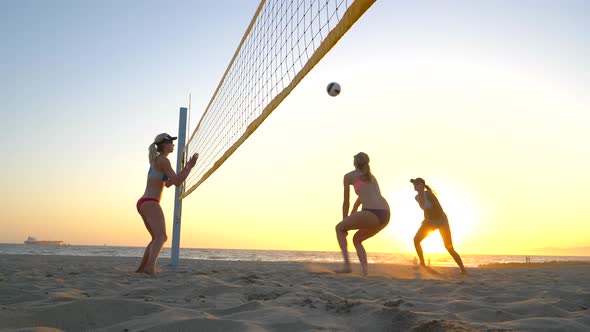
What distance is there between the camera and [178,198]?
5.96 m

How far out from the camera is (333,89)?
21.4 ft

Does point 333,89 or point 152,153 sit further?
point 333,89

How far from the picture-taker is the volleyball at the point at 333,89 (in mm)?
6445

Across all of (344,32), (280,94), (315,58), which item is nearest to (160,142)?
(280,94)

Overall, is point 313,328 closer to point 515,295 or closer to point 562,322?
point 562,322

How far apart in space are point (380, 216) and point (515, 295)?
72.0 inches

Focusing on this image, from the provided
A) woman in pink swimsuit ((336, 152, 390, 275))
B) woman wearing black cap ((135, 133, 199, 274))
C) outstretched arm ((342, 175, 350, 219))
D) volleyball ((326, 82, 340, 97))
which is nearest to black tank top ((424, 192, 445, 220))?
woman in pink swimsuit ((336, 152, 390, 275))

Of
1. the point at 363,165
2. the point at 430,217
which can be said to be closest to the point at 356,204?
the point at 363,165

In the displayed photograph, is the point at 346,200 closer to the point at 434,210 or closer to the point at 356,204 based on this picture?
the point at 356,204

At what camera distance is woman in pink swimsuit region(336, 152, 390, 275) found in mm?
4395

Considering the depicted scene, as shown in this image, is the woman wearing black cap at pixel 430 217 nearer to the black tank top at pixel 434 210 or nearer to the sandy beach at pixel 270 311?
the black tank top at pixel 434 210

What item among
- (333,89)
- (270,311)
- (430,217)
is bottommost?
(270,311)

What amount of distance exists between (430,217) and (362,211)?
1347 millimetres

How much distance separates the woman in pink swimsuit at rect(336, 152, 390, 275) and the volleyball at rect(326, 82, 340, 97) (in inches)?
84.7
